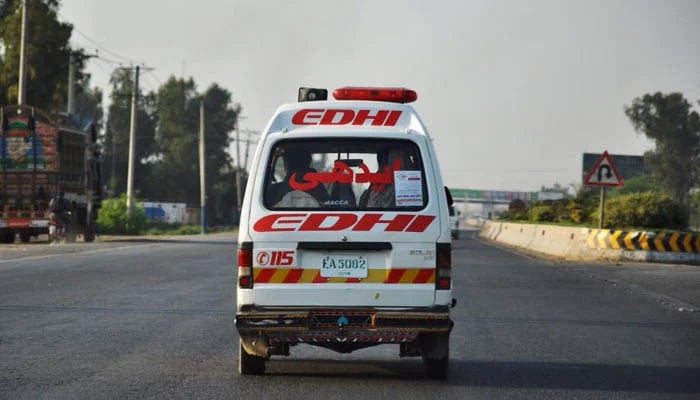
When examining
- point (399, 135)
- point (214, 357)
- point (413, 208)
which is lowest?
point (214, 357)

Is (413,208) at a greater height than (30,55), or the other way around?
(30,55)

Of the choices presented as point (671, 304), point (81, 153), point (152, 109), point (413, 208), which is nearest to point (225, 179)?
point (152, 109)

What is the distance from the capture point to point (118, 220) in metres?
61.0

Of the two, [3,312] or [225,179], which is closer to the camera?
[3,312]

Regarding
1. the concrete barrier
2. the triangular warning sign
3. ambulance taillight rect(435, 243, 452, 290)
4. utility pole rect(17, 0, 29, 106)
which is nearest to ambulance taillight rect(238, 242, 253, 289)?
ambulance taillight rect(435, 243, 452, 290)

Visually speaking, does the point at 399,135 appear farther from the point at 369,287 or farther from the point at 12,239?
the point at 12,239

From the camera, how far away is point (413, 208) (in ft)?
28.6

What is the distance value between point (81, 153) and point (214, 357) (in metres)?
32.0

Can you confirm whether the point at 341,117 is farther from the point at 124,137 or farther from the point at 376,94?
the point at 124,137

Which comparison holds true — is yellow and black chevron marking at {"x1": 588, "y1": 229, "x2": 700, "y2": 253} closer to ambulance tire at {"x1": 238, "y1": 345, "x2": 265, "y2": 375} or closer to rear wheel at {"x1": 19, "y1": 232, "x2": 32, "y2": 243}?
rear wheel at {"x1": 19, "y1": 232, "x2": 32, "y2": 243}

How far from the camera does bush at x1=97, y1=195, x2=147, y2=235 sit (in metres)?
60.6

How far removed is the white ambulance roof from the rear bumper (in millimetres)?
1473

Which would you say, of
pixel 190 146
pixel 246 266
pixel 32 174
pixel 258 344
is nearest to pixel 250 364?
pixel 258 344

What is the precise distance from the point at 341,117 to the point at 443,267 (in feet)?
4.88
